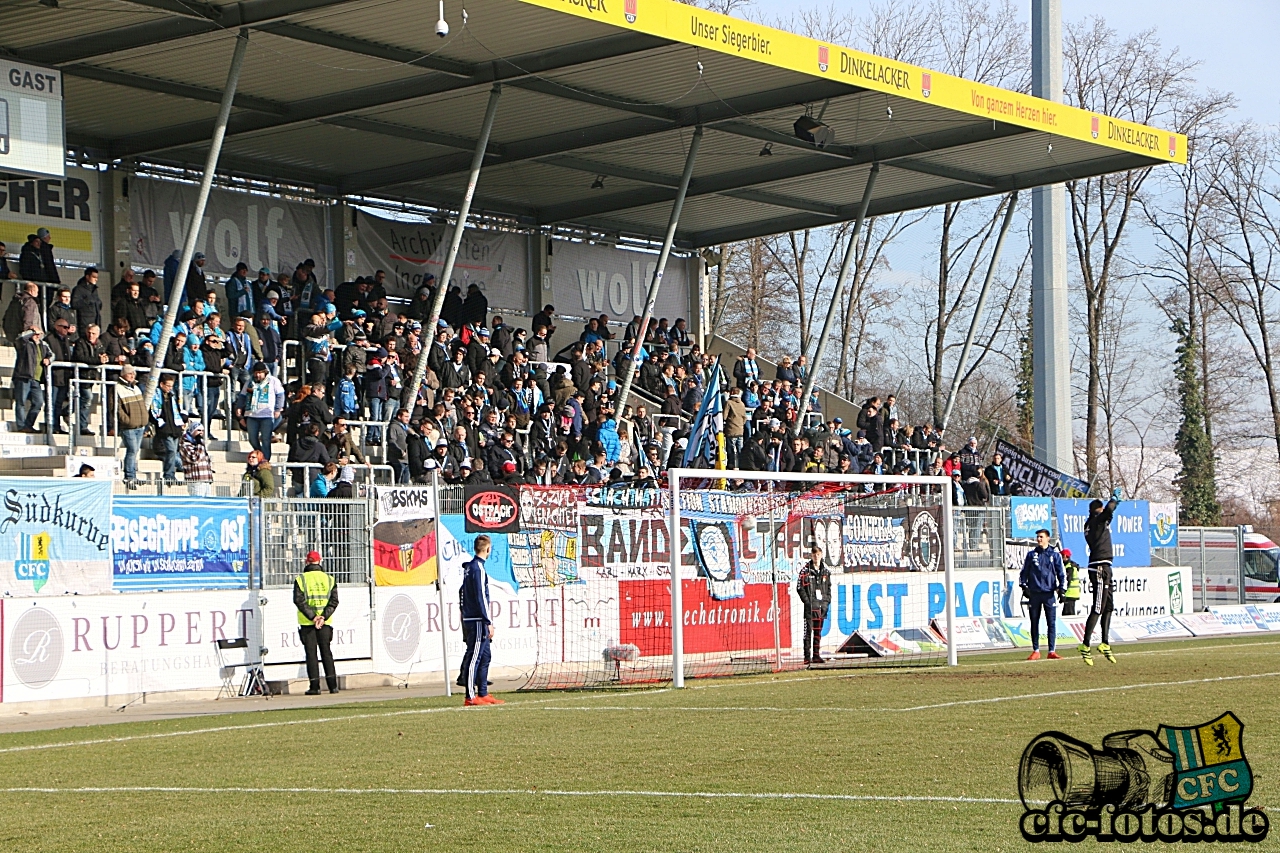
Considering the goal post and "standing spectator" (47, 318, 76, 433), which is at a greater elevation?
"standing spectator" (47, 318, 76, 433)

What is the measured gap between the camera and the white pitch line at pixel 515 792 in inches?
401

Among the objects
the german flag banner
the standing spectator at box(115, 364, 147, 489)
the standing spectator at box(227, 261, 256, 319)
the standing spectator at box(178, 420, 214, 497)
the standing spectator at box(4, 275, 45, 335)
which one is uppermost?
the standing spectator at box(227, 261, 256, 319)

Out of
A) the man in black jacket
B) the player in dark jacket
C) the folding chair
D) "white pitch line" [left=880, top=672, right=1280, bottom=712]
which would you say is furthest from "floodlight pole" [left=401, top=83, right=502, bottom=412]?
"white pitch line" [left=880, top=672, right=1280, bottom=712]

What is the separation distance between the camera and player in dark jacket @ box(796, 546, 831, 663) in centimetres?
2489

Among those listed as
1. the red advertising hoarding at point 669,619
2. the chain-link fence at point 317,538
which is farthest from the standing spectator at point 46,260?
the red advertising hoarding at point 669,619

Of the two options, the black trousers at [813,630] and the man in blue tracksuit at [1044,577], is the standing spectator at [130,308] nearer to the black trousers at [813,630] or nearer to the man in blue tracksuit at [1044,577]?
the black trousers at [813,630]

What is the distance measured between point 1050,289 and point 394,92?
54.0ft

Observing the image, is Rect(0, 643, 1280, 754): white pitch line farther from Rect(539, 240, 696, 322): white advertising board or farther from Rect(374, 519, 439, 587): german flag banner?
Rect(539, 240, 696, 322): white advertising board

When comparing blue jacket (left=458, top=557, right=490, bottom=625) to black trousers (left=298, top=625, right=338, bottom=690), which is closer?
blue jacket (left=458, top=557, right=490, bottom=625)

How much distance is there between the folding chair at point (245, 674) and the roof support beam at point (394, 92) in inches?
439

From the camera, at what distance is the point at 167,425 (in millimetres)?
25500

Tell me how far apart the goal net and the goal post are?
23 mm

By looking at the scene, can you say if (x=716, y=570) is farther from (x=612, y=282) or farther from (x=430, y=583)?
(x=612, y=282)

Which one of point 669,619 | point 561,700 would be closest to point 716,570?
point 669,619
